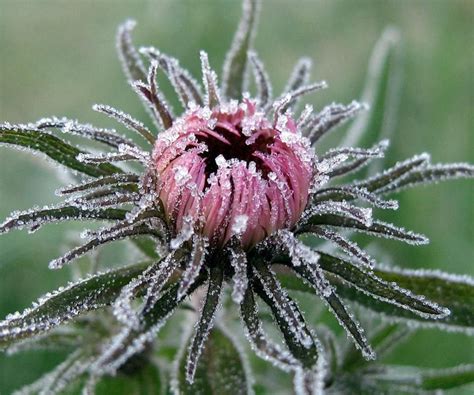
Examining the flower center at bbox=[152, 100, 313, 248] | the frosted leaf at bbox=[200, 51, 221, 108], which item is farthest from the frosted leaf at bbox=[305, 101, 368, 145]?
the frosted leaf at bbox=[200, 51, 221, 108]

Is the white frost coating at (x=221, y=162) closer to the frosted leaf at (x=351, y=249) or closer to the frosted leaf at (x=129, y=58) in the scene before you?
the frosted leaf at (x=351, y=249)

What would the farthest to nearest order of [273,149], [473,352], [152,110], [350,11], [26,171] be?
1. [350,11]
2. [26,171]
3. [473,352]
4. [152,110]
5. [273,149]

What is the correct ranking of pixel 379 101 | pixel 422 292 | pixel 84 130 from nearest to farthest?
pixel 84 130
pixel 422 292
pixel 379 101

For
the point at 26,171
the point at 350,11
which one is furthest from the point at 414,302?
the point at 350,11

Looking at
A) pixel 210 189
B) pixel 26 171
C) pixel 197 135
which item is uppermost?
→ pixel 26 171

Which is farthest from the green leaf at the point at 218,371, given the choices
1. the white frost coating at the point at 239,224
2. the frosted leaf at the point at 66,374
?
Result: the white frost coating at the point at 239,224

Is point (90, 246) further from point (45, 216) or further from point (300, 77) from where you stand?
point (300, 77)

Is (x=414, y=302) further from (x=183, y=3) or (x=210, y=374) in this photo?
(x=183, y=3)

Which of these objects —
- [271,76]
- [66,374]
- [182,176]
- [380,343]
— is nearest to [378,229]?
[182,176]
